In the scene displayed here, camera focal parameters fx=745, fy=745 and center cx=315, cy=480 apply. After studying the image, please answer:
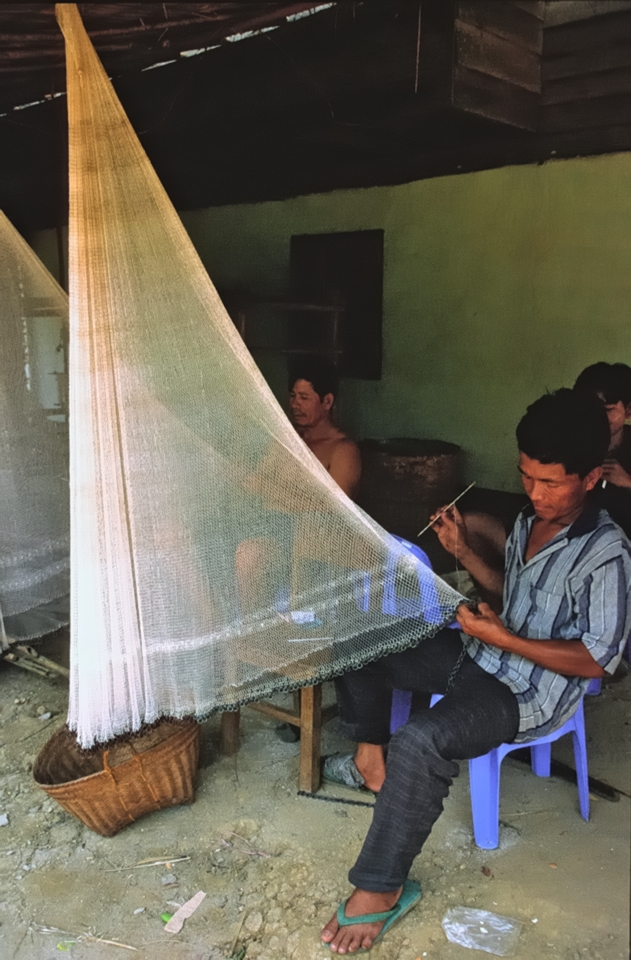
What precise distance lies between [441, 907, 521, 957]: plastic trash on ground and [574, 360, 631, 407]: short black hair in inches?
78.8

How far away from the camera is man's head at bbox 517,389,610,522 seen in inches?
74.7

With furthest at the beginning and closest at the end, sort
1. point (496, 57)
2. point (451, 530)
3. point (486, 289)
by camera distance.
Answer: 1. point (486, 289)
2. point (496, 57)
3. point (451, 530)

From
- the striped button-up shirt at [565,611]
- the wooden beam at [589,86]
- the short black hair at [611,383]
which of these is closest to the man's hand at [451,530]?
the striped button-up shirt at [565,611]

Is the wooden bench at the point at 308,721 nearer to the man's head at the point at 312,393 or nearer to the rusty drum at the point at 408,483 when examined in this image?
the man's head at the point at 312,393

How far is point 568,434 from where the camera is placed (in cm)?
189

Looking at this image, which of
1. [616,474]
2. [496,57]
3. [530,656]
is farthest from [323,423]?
[496,57]

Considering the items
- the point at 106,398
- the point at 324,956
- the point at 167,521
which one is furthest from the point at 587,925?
the point at 106,398

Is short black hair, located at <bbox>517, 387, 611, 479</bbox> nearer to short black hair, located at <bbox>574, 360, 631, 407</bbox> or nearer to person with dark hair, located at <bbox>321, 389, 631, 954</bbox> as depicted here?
person with dark hair, located at <bbox>321, 389, 631, 954</bbox>

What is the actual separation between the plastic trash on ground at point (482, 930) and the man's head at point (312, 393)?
6.19ft

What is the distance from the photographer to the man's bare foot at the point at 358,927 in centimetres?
183

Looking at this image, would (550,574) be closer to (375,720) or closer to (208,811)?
(375,720)

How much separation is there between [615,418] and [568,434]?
1370mm

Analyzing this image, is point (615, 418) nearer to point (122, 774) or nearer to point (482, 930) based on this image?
point (482, 930)

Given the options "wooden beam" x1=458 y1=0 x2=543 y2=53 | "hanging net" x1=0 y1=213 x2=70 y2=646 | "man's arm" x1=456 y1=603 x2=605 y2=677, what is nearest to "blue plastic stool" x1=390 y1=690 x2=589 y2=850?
"man's arm" x1=456 y1=603 x2=605 y2=677
